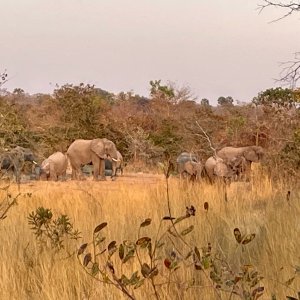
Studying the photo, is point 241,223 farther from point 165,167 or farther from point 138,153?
Answer: point 138,153

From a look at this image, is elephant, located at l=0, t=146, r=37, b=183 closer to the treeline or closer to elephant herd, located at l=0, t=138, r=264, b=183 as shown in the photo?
elephant herd, located at l=0, t=138, r=264, b=183

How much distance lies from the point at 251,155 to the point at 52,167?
5.44 metres

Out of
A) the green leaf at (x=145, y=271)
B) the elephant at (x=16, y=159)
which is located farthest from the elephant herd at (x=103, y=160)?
the green leaf at (x=145, y=271)

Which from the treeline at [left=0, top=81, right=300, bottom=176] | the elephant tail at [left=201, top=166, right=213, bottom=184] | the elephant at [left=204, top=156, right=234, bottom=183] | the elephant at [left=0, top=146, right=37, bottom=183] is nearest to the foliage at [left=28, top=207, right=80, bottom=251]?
the elephant at [left=0, top=146, right=37, bottom=183]

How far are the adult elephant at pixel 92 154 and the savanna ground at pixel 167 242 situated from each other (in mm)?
10557

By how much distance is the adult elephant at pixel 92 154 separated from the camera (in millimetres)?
17109

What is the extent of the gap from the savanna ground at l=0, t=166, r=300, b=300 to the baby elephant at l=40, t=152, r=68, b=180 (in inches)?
355

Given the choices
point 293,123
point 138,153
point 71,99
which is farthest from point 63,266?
point 71,99

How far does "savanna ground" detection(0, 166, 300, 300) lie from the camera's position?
2.54 metres

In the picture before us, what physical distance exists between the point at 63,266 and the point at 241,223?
192 centimetres

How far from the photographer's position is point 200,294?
2.47 metres

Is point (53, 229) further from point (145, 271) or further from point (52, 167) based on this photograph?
point (52, 167)

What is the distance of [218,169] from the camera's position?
1085cm

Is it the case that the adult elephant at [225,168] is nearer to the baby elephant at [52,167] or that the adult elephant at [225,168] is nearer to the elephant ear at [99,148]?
the baby elephant at [52,167]
